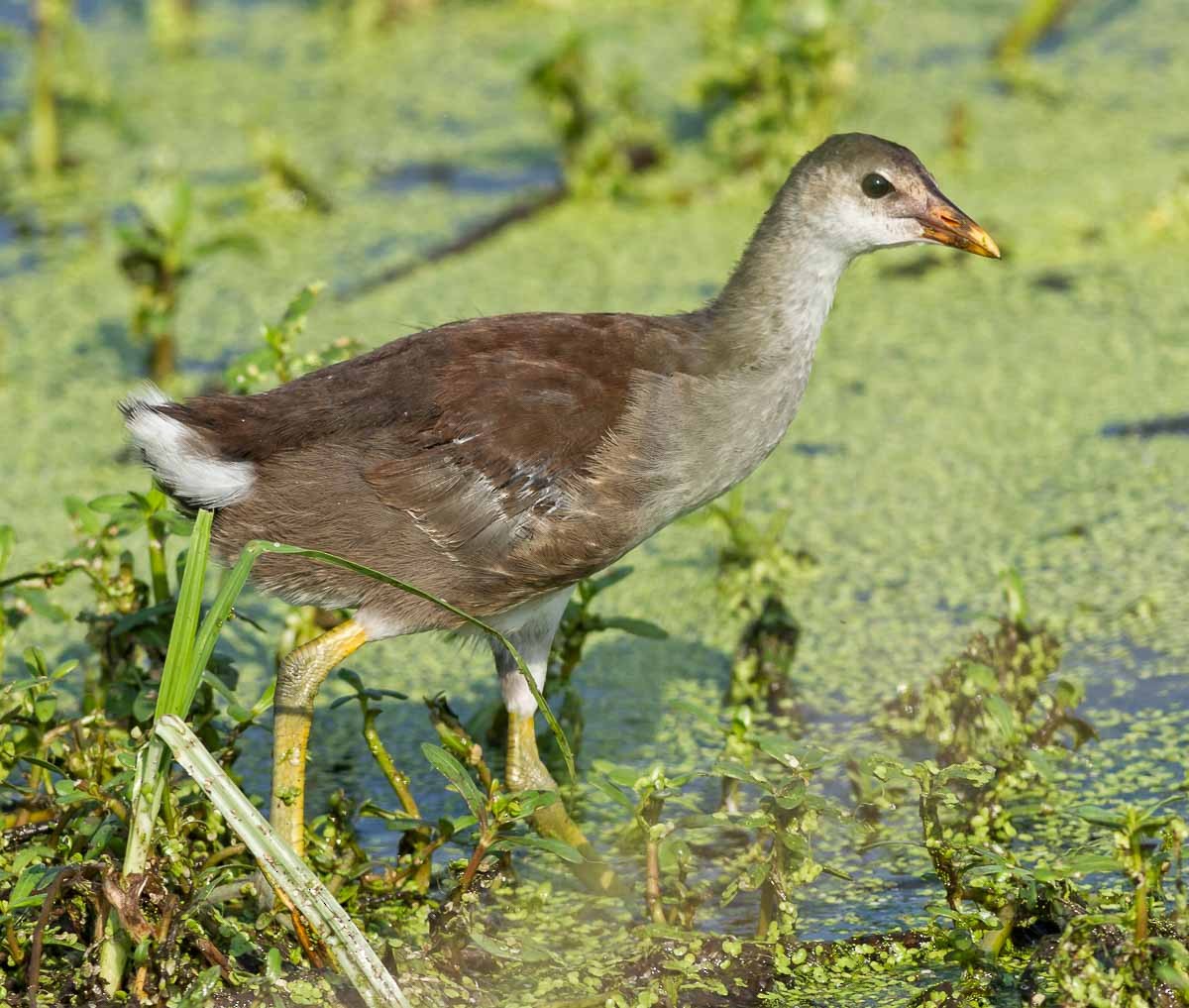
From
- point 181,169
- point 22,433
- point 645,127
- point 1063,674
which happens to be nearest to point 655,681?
point 1063,674

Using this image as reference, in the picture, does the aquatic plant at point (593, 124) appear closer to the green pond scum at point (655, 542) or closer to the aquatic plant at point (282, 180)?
the green pond scum at point (655, 542)

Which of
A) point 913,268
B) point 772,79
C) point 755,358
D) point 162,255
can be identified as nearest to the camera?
point 755,358

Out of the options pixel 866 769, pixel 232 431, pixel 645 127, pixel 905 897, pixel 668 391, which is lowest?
pixel 905 897

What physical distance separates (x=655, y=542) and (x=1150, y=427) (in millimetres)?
1388

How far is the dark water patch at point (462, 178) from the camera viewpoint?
6836 mm

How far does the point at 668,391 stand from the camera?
130 inches

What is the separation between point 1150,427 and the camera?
495cm

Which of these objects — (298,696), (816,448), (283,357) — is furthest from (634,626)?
(816,448)

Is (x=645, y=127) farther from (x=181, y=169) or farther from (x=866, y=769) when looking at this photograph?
(x=866, y=769)

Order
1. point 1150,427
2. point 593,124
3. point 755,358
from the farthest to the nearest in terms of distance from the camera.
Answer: point 593,124 → point 1150,427 → point 755,358

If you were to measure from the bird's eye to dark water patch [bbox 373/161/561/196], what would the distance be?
3.44 meters

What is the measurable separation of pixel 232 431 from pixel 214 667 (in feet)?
1.53

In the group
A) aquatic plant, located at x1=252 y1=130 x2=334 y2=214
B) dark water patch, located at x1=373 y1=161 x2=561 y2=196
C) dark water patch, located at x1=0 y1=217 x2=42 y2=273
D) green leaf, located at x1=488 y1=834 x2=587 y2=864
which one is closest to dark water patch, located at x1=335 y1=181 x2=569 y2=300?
dark water patch, located at x1=373 y1=161 x2=561 y2=196

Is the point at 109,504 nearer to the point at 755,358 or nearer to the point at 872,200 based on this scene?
the point at 755,358
